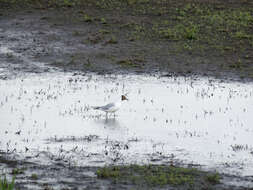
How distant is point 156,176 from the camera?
1151cm

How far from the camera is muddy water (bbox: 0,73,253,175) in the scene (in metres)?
13.2

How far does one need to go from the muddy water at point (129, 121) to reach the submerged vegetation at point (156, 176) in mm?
647

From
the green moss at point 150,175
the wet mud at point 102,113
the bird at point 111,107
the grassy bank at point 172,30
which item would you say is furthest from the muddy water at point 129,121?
the grassy bank at point 172,30

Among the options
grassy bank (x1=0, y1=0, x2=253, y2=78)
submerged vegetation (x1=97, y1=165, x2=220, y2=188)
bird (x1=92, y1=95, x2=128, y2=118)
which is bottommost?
submerged vegetation (x1=97, y1=165, x2=220, y2=188)

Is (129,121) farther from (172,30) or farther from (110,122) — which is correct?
(172,30)

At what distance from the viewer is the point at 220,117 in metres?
17.0

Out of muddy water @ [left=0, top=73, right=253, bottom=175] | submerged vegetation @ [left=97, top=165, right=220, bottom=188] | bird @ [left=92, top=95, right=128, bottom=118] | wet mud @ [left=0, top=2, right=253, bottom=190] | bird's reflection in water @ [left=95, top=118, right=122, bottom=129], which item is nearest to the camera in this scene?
submerged vegetation @ [left=97, top=165, right=220, bottom=188]

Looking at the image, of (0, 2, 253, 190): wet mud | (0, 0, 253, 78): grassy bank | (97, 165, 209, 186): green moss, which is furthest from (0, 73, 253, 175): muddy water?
(0, 0, 253, 78): grassy bank

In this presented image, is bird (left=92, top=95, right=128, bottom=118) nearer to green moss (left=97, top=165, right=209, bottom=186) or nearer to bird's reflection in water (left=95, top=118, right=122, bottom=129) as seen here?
bird's reflection in water (left=95, top=118, right=122, bottom=129)

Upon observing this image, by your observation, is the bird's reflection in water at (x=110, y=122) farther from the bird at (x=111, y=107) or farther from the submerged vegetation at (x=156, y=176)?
the submerged vegetation at (x=156, y=176)

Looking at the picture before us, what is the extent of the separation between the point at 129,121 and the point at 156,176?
16.5 ft

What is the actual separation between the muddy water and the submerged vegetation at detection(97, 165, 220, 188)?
0.65 m

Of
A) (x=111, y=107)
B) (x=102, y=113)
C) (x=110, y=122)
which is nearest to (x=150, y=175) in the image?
(x=110, y=122)

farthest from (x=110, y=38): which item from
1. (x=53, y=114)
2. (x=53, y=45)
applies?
(x=53, y=114)
